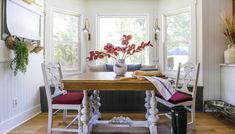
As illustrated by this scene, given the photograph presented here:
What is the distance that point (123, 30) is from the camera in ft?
17.2

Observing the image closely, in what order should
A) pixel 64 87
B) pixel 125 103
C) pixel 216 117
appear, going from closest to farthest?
pixel 64 87 < pixel 216 117 < pixel 125 103

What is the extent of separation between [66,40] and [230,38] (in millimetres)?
3280

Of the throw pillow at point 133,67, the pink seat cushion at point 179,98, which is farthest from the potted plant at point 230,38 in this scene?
the throw pillow at point 133,67

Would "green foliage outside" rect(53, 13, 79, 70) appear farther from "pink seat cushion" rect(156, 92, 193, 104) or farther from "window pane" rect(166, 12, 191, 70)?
"pink seat cushion" rect(156, 92, 193, 104)

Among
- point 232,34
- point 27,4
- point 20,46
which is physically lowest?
point 20,46

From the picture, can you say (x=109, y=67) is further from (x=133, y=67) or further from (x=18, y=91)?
(x=18, y=91)

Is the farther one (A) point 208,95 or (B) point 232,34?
(A) point 208,95

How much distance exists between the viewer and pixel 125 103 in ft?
13.0

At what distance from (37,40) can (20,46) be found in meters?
0.91

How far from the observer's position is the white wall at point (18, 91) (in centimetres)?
273

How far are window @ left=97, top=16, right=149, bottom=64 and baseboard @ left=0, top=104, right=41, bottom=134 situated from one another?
6.87 ft

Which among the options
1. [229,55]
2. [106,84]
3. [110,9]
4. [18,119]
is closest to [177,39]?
[229,55]

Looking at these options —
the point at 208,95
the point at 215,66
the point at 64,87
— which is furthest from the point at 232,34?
the point at 64,87

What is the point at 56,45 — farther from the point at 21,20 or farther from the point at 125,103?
the point at 125,103
